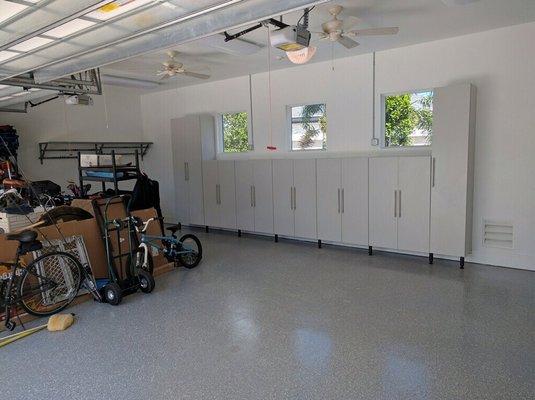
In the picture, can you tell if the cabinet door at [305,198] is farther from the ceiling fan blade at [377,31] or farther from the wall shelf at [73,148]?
the wall shelf at [73,148]

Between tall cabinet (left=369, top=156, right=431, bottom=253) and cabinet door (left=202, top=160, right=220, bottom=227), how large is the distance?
9.68ft

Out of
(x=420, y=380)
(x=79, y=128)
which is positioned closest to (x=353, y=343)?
(x=420, y=380)

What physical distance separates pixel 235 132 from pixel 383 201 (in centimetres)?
325

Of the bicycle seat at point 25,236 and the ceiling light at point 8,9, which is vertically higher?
the ceiling light at point 8,9

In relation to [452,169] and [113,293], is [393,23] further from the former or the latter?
[113,293]

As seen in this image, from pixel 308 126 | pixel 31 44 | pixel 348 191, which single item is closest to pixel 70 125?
pixel 308 126

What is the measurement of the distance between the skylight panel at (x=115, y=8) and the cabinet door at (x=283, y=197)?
393cm

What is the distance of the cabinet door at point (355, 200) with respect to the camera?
17.1 ft

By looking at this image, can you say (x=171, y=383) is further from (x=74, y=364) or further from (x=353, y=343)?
(x=353, y=343)

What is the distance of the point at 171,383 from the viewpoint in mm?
2398

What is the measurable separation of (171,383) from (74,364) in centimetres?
82

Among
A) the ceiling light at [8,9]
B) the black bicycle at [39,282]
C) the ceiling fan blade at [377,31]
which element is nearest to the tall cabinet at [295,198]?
the ceiling fan blade at [377,31]

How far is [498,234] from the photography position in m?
4.59

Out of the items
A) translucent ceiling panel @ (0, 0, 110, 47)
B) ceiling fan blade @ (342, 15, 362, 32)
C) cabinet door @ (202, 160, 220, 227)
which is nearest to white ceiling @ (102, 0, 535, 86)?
ceiling fan blade @ (342, 15, 362, 32)
